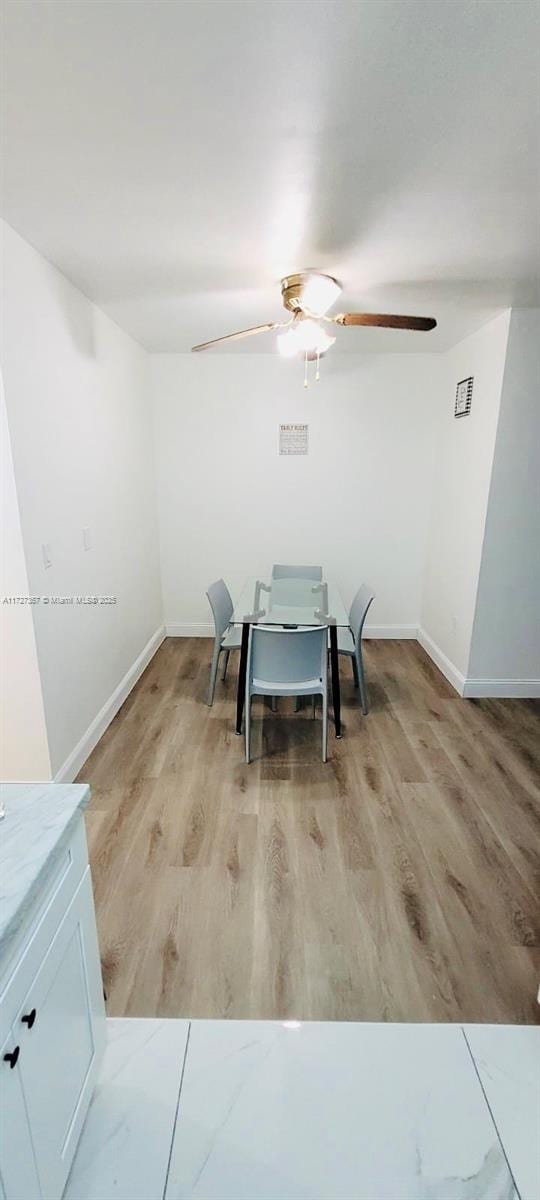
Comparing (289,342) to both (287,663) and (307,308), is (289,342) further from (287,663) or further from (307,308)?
(287,663)

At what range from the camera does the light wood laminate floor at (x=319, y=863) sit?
1.48 metres

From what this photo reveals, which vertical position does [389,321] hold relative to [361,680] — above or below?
above

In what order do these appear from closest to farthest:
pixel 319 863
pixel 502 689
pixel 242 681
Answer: pixel 319 863, pixel 242 681, pixel 502 689

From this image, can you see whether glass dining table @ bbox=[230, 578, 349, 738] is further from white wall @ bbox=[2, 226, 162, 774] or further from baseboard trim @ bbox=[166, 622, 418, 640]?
baseboard trim @ bbox=[166, 622, 418, 640]

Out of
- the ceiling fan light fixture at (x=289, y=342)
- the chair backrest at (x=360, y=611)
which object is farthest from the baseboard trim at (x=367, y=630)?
the ceiling fan light fixture at (x=289, y=342)

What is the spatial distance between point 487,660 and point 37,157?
326 centimetres

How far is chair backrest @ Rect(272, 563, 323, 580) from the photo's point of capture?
3734 mm

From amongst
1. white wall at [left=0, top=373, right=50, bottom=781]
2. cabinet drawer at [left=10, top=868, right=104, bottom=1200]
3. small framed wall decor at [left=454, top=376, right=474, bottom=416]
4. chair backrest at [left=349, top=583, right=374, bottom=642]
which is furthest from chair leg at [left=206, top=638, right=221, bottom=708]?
small framed wall decor at [left=454, top=376, right=474, bottom=416]

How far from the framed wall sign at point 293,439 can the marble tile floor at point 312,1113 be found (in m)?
3.51

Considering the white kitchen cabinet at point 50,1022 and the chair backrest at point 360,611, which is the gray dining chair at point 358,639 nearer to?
the chair backrest at point 360,611

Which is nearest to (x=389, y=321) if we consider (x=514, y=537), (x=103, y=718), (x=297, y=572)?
(x=514, y=537)

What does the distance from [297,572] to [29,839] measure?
3021mm

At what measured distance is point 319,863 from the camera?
195cm

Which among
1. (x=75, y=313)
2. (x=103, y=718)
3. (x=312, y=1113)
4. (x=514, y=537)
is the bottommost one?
(x=312, y=1113)
